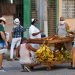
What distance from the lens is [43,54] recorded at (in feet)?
42.7

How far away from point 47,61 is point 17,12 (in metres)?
7.47

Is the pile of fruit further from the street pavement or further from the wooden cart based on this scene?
the street pavement

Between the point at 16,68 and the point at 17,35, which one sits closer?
the point at 16,68

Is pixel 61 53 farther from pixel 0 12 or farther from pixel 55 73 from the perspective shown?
pixel 0 12

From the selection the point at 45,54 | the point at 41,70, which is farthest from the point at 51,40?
the point at 41,70

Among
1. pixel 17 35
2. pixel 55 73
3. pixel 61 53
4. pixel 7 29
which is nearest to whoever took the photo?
pixel 55 73

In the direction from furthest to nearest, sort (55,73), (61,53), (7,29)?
(7,29), (61,53), (55,73)

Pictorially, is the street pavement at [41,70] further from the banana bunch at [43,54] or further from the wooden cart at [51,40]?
the banana bunch at [43,54]

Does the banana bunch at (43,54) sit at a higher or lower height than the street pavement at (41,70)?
higher

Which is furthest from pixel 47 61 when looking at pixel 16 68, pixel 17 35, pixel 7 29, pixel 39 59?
pixel 7 29

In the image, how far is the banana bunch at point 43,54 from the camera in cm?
1296

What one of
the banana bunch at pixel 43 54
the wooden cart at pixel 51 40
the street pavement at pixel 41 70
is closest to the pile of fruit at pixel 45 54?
the banana bunch at pixel 43 54

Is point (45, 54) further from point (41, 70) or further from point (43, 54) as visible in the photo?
point (41, 70)

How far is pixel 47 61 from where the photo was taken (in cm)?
1309
